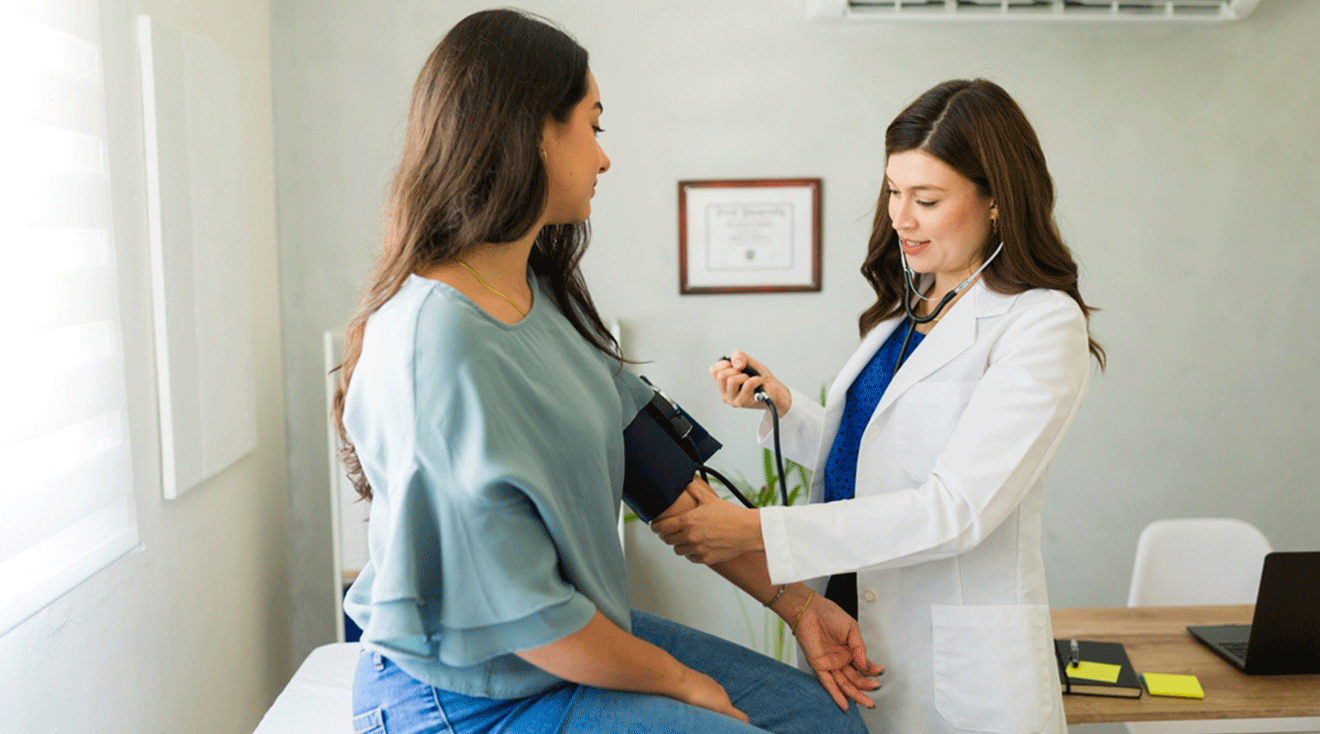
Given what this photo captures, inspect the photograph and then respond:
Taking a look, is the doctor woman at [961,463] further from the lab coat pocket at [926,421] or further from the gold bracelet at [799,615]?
the gold bracelet at [799,615]

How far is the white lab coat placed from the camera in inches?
56.3

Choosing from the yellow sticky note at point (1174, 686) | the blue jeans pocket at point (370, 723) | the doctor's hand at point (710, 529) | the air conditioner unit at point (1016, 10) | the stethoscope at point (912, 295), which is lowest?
the yellow sticky note at point (1174, 686)

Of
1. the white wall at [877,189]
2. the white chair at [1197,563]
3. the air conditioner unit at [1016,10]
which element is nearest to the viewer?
the white chair at [1197,563]

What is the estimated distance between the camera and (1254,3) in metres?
2.80

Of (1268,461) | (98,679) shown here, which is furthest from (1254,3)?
(98,679)

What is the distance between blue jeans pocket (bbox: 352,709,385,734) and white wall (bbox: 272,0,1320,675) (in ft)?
6.60

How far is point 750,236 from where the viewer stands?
296cm

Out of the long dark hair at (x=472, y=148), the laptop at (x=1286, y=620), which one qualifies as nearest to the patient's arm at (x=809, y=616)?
the long dark hair at (x=472, y=148)

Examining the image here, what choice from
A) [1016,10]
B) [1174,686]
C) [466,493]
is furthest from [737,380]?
[1016,10]

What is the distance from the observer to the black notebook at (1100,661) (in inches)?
67.2

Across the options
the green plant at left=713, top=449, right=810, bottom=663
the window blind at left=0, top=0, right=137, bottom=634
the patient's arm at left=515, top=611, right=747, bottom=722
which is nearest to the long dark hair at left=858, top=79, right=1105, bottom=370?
the patient's arm at left=515, top=611, right=747, bottom=722

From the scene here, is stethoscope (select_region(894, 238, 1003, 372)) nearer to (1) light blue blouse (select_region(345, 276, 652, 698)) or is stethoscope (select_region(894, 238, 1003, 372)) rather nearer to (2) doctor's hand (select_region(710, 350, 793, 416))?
(2) doctor's hand (select_region(710, 350, 793, 416))

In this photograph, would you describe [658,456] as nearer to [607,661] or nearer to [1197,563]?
[607,661]

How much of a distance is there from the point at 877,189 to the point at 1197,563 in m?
1.41
